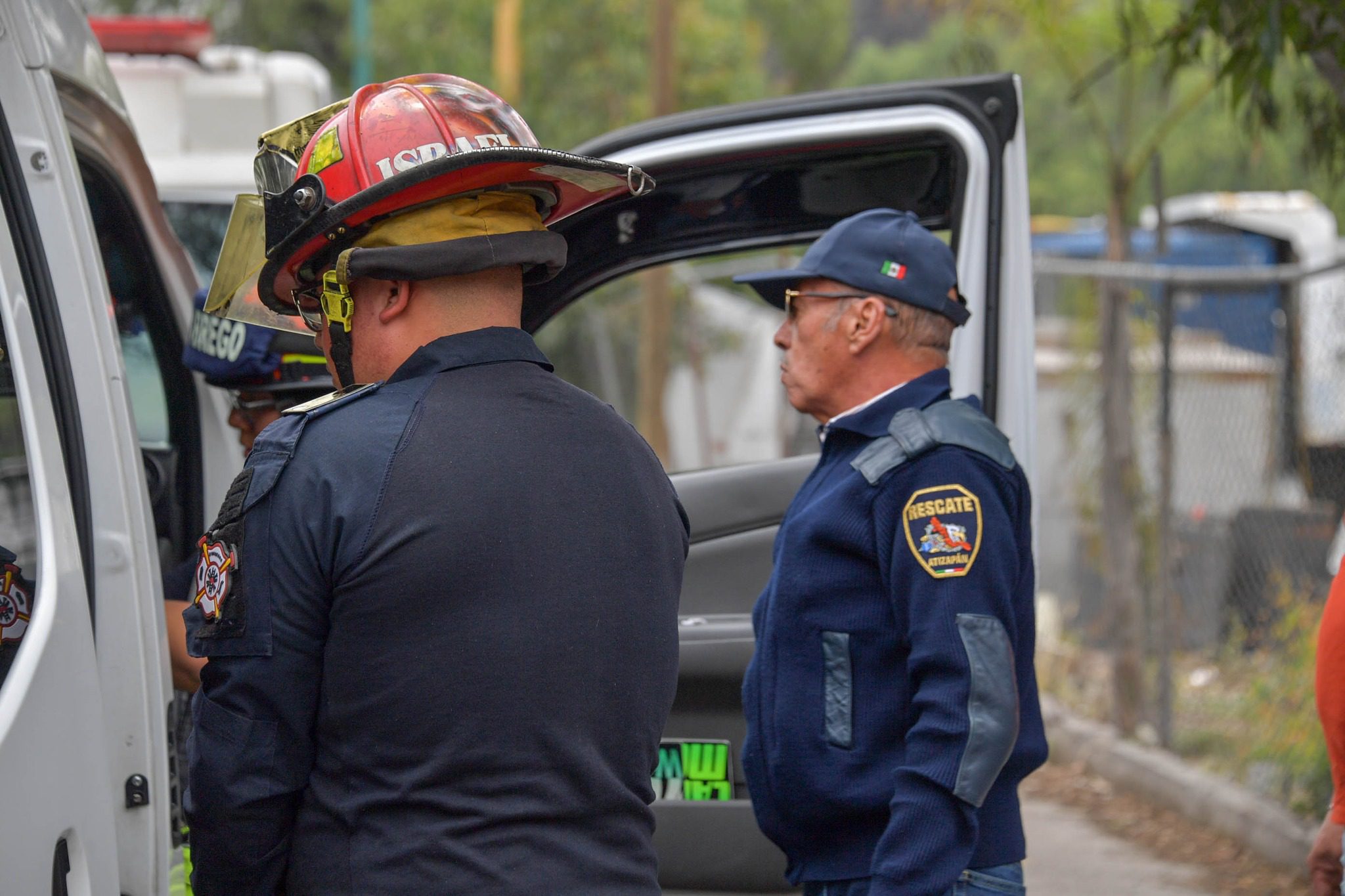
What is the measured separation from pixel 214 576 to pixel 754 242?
6.47 ft

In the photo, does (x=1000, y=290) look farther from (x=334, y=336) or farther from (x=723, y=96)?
(x=723, y=96)

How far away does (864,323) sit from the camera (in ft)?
9.24

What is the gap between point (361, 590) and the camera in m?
1.62

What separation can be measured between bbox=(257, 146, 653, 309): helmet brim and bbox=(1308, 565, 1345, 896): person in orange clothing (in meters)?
1.63

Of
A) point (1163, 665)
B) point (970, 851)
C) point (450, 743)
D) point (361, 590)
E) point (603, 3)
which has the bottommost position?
point (1163, 665)

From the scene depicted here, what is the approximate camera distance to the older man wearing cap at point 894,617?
2.42 m

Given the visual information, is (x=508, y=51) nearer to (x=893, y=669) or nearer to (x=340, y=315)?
(x=893, y=669)

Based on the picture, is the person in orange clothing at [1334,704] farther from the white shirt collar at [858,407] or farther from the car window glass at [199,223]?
the car window glass at [199,223]

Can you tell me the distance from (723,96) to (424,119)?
14.3 meters

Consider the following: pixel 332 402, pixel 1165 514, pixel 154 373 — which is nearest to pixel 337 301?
pixel 332 402

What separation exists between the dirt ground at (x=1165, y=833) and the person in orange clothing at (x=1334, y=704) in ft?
8.32

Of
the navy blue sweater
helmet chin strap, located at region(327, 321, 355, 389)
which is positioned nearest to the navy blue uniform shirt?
helmet chin strap, located at region(327, 321, 355, 389)

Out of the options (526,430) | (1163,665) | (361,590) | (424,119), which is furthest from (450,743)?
(1163,665)

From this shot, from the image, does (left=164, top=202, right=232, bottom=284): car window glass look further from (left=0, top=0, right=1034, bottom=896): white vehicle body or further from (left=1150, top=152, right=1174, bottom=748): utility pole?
(left=1150, top=152, right=1174, bottom=748): utility pole
